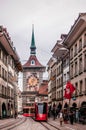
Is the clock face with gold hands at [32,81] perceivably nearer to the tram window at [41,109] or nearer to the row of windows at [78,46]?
the row of windows at [78,46]

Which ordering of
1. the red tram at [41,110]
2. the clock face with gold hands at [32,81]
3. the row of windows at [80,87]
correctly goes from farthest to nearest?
the clock face with gold hands at [32,81]
the red tram at [41,110]
the row of windows at [80,87]

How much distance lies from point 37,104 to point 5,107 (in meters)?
17.0

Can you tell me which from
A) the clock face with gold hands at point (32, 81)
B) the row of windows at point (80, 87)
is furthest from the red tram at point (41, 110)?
the clock face with gold hands at point (32, 81)

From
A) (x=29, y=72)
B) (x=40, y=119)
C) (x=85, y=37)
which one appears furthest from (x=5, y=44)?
(x=29, y=72)

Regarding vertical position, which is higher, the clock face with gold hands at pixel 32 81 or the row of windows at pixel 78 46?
the clock face with gold hands at pixel 32 81

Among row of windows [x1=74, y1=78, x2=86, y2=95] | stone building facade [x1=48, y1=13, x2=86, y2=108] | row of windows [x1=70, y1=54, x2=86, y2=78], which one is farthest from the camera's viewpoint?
row of windows [x1=70, y1=54, x2=86, y2=78]

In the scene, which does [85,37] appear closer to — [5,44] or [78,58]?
[78,58]

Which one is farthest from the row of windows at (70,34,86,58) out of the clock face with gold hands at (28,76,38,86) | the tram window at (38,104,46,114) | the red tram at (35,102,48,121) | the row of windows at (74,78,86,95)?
the clock face with gold hands at (28,76,38,86)

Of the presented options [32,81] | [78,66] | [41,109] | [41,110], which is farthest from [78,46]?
[32,81]

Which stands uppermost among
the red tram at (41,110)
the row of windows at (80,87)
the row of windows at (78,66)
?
the row of windows at (78,66)

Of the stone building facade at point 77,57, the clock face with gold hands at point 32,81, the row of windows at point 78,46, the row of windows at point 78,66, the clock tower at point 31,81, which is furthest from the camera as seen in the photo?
the clock tower at point 31,81

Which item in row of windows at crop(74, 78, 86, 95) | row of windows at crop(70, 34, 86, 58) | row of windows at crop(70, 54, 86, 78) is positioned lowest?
row of windows at crop(74, 78, 86, 95)

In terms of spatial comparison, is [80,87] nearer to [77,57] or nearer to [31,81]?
[77,57]

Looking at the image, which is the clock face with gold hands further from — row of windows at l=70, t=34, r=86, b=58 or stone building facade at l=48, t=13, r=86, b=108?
row of windows at l=70, t=34, r=86, b=58
